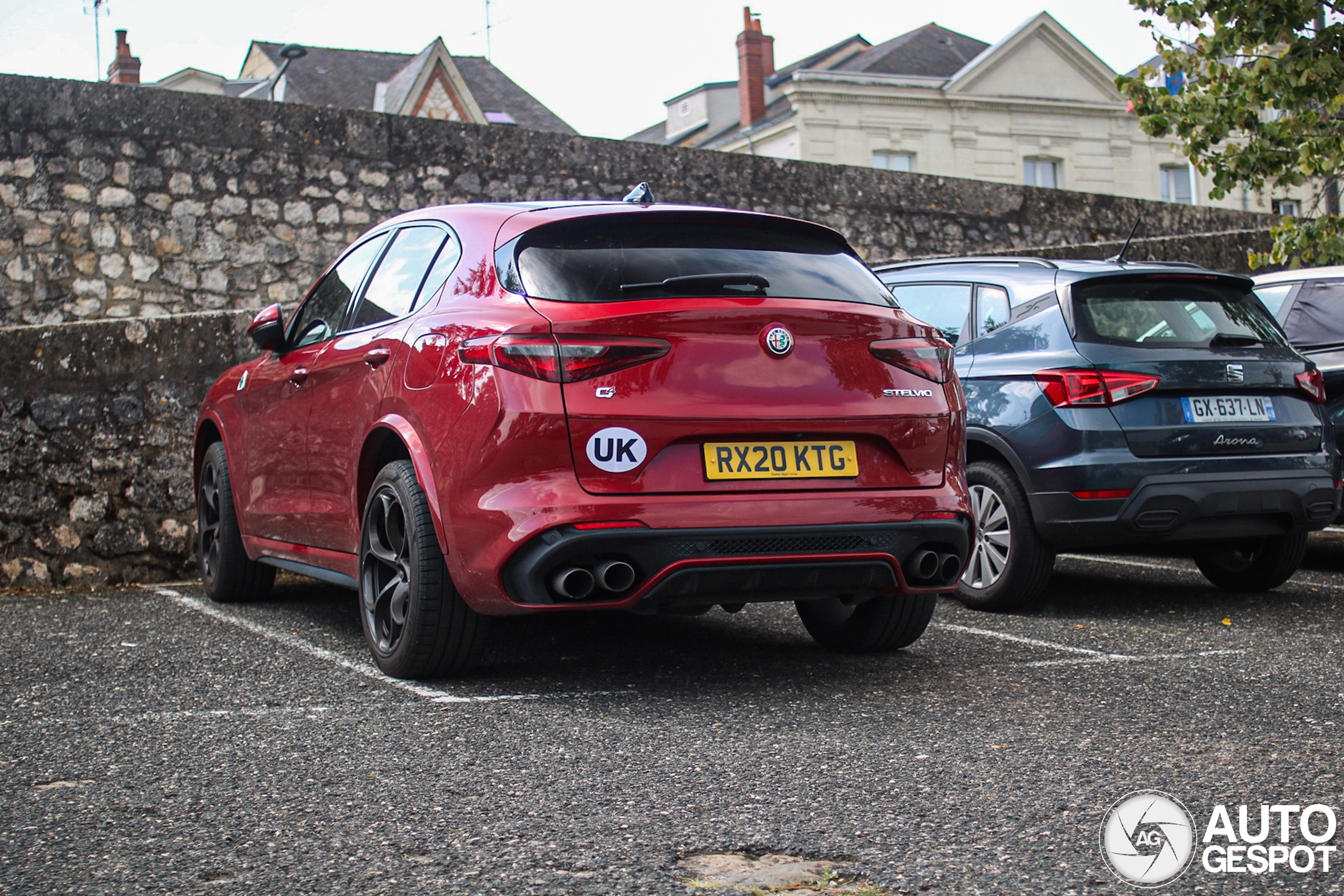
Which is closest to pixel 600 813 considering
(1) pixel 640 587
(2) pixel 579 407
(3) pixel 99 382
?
(1) pixel 640 587

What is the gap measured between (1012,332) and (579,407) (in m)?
3.06

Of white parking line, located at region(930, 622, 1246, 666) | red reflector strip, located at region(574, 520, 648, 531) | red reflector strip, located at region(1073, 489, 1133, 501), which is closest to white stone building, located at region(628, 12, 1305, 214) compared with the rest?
red reflector strip, located at region(1073, 489, 1133, 501)

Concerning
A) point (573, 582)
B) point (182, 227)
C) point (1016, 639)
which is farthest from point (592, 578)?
point (182, 227)

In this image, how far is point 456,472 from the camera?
4.30m

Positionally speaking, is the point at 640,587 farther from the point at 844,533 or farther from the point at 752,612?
the point at 752,612

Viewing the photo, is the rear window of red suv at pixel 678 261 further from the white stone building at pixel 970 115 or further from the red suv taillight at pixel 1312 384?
the white stone building at pixel 970 115

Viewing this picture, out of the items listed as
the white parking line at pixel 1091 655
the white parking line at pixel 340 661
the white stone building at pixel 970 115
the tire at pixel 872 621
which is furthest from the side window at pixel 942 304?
the white stone building at pixel 970 115

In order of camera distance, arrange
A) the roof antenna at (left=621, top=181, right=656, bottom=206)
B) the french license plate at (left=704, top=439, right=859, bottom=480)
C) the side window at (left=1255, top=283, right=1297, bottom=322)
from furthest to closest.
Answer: the side window at (left=1255, top=283, right=1297, bottom=322) < the roof antenna at (left=621, top=181, right=656, bottom=206) < the french license plate at (left=704, top=439, right=859, bottom=480)

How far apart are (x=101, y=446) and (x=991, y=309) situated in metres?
4.58

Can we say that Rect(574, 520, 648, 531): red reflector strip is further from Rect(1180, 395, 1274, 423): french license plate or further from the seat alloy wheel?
Rect(1180, 395, 1274, 423): french license plate

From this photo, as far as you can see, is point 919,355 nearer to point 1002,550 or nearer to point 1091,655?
point 1091,655

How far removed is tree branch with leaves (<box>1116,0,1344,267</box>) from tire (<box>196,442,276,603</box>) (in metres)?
7.35

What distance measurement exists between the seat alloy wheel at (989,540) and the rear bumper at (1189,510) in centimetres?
22

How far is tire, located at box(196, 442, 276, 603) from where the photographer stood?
21.7ft
